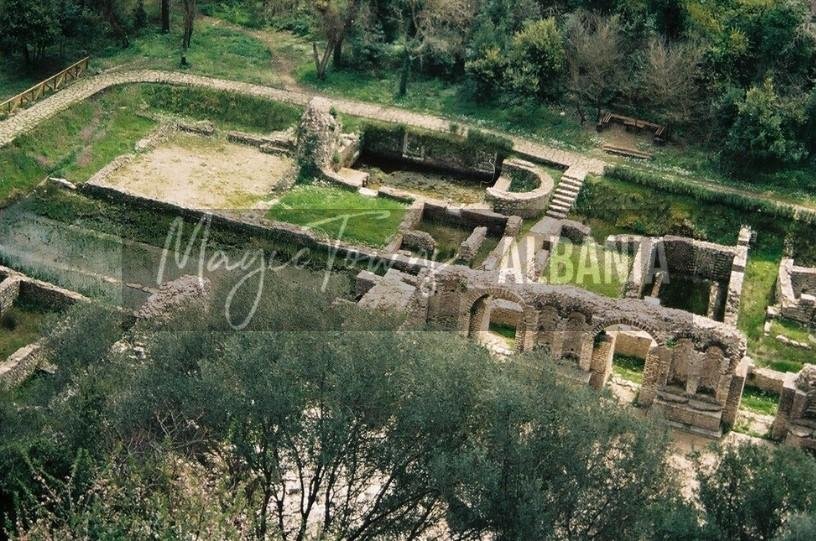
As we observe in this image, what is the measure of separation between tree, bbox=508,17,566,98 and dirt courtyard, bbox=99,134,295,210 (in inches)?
376

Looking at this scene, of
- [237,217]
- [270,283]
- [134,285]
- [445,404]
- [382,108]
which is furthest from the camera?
[382,108]

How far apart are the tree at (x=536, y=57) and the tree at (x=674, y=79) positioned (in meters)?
3.47

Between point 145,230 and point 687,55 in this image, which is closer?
point 145,230

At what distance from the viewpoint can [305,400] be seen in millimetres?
24797

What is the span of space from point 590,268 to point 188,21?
21866 millimetres

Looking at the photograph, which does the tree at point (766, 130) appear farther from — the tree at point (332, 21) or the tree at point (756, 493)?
the tree at point (756, 493)

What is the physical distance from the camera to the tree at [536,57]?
4650cm

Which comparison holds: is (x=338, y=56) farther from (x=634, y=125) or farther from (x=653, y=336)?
(x=653, y=336)

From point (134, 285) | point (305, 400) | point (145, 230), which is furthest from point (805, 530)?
point (145, 230)

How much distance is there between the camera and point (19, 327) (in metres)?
34.9

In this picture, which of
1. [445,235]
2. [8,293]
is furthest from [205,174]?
[8,293]

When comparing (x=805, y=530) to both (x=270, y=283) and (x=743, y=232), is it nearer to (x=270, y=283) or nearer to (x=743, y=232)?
(x=270, y=283)

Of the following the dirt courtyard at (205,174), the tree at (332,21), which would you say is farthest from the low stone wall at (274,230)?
the tree at (332,21)

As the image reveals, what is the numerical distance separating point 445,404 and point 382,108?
990 inches
